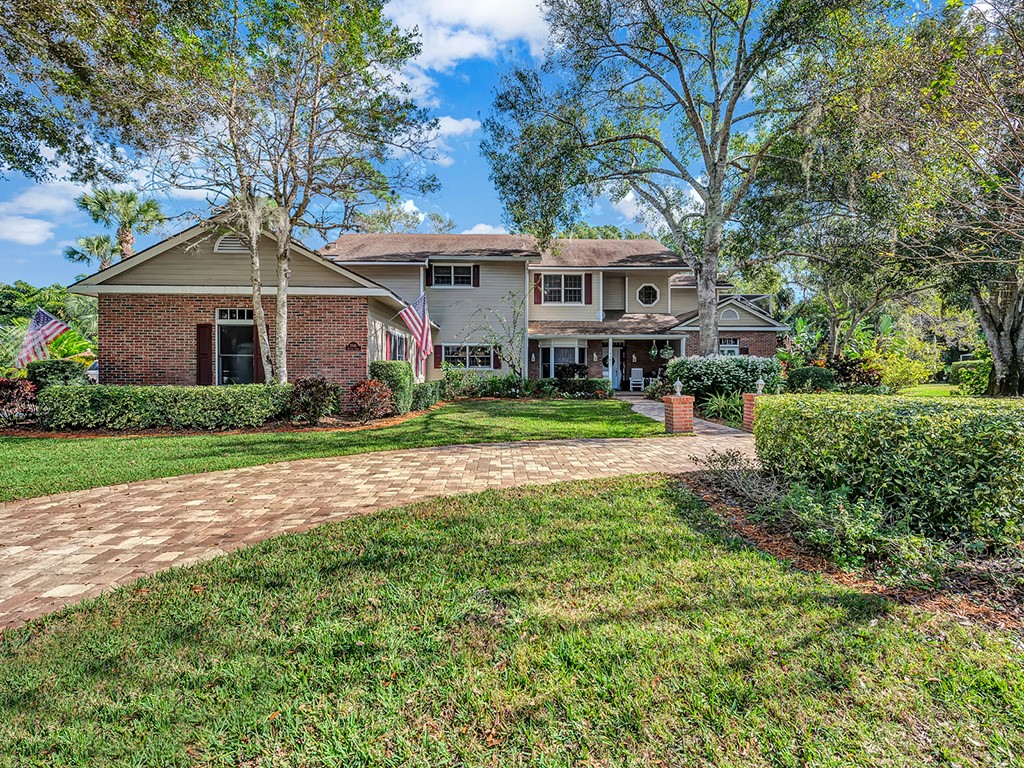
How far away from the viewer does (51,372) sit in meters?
11.8

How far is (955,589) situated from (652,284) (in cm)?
2097

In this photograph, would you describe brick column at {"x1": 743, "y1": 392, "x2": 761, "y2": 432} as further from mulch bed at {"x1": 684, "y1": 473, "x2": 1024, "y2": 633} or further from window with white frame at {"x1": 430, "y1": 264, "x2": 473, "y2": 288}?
window with white frame at {"x1": 430, "y1": 264, "x2": 473, "y2": 288}

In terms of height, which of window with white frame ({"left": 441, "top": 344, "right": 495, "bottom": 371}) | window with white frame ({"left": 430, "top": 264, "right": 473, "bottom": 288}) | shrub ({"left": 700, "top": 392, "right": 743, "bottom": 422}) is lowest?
shrub ({"left": 700, "top": 392, "right": 743, "bottom": 422})

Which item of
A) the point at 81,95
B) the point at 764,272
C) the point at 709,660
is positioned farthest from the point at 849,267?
the point at 81,95

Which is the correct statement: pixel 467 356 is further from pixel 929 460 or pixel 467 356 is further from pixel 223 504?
pixel 929 460

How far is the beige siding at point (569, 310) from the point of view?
21844 millimetres

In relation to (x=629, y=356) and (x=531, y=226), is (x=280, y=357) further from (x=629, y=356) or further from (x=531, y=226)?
(x=629, y=356)

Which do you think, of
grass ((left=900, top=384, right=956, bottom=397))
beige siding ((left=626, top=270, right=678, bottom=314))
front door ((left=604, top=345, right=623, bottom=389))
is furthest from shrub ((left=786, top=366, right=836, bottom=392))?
front door ((left=604, top=345, right=623, bottom=389))

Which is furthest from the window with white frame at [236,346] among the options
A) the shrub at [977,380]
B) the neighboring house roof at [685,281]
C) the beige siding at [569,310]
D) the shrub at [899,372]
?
the shrub at [977,380]

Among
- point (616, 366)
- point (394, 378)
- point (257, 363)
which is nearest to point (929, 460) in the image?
point (394, 378)

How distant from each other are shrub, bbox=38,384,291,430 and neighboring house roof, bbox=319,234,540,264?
30.8 feet

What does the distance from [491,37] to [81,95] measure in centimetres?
1071

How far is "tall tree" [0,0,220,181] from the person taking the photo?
708cm

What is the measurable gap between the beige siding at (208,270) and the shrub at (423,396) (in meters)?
3.70
